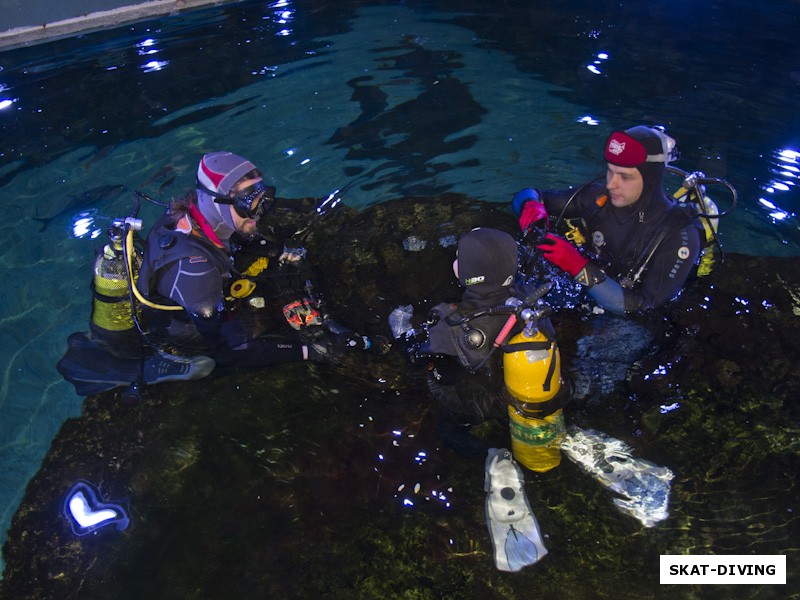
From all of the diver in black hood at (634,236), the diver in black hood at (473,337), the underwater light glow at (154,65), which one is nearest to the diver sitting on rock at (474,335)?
the diver in black hood at (473,337)

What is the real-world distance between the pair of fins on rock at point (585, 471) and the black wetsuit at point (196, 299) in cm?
190

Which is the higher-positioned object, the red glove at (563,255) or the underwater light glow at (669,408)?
the red glove at (563,255)

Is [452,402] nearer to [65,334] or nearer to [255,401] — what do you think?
[255,401]

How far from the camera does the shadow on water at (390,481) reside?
3.37 meters

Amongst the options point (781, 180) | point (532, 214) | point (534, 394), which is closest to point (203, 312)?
point (534, 394)

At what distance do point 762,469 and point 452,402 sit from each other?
215 centimetres

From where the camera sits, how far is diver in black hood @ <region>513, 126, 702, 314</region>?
4.27 metres

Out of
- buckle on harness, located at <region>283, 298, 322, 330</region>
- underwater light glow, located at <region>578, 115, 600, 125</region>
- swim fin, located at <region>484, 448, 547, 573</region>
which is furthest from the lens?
underwater light glow, located at <region>578, 115, 600, 125</region>

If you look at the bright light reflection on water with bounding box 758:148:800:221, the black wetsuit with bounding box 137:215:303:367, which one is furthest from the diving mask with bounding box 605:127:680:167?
the black wetsuit with bounding box 137:215:303:367

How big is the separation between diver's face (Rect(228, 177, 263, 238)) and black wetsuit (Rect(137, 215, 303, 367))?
24 cm

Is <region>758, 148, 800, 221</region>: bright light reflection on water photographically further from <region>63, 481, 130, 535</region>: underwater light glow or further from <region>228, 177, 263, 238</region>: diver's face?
<region>63, 481, 130, 535</region>: underwater light glow

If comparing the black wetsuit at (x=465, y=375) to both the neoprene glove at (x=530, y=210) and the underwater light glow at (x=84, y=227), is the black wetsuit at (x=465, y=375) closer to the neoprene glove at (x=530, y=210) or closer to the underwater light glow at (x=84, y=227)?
the neoprene glove at (x=530, y=210)

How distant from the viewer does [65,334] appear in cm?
514

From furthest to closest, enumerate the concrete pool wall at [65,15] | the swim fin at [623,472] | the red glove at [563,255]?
the concrete pool wall at [65,15] → the red glove at [563,255] → the swim fin at [623,472]
